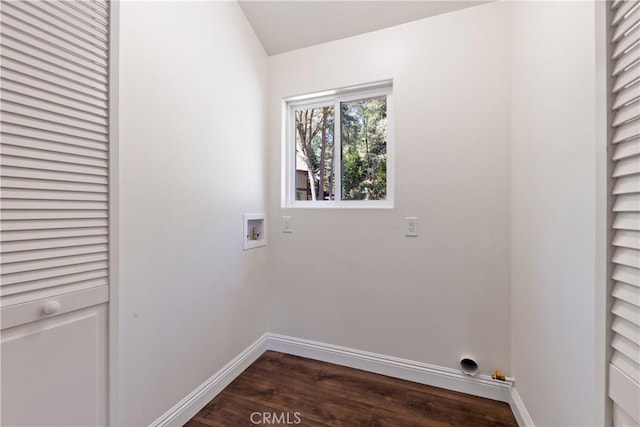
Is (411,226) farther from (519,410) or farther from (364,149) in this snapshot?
(519,410)

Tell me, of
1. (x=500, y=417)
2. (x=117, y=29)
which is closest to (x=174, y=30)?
(x=117, y=29)

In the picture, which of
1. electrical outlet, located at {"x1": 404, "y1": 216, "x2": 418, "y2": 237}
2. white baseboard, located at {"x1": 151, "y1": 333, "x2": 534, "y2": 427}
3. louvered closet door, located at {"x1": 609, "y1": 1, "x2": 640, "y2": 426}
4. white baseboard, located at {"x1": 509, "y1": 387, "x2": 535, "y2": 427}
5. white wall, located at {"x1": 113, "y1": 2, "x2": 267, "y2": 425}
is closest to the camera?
louvered closet door, located at {"x1": 609, "y1": 1, "x2": 640, "y2": 426}

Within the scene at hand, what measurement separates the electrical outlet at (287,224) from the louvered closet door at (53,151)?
129 cm

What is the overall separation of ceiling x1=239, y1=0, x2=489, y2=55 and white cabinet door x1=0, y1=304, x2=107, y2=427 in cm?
200

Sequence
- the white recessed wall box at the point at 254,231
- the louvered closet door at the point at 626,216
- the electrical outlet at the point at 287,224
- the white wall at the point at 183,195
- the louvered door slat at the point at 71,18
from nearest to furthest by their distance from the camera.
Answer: the louvered closet door at the point at 626,216 → the louvered door slat at the point at 71,18 → the white wall at the point at 183,195 → the white recessed wall box at the point at 254,231 → the electrical outlet at the point at 287,224

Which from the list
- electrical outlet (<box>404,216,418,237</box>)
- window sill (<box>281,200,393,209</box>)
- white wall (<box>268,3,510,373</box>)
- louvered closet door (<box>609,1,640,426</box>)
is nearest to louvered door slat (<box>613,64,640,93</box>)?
louvered closet door (<box>609,1,640,426</box>)

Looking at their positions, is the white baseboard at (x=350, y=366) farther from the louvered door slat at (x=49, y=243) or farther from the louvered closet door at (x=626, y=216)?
the louvered door slat at (x=49, y=243)

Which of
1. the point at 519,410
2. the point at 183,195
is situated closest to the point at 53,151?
the point at 183,195

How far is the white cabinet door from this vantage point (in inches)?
29.5

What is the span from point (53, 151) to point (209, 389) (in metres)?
1.47

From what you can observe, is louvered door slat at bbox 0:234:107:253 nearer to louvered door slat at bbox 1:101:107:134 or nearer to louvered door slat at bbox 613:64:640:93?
louvered door slat at bbox 1:101:107:134

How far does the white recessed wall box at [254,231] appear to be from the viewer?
6.49 feet

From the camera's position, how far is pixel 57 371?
2.77ft

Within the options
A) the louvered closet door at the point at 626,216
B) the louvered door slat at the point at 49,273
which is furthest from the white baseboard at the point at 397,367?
the louvered door slat at the point at 49,273
